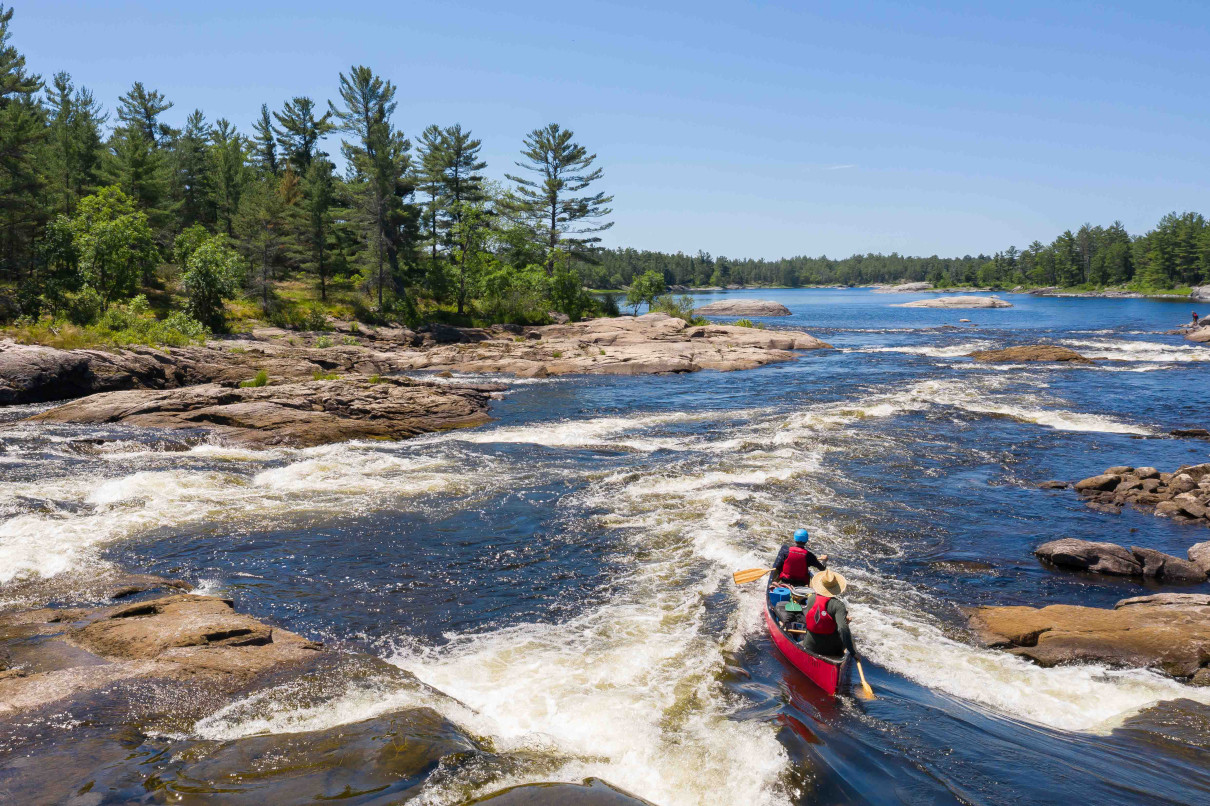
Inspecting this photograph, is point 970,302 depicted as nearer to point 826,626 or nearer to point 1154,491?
point 1154,491

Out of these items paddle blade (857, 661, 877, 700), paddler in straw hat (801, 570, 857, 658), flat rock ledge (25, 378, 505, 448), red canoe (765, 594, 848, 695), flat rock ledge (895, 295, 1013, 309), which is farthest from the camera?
flat rock ledge (895, 295, 1013, 309)

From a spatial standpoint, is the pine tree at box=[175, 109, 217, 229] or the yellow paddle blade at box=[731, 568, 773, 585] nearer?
the yellow paddle blade at box=[731, 568, 773, 585]

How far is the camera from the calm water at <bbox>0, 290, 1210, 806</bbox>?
8352 mm

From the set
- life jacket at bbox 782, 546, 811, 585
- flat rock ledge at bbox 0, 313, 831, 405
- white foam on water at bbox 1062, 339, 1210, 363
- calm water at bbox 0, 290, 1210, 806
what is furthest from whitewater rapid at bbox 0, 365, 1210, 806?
white foam on water at bbox 1062, 339, 1210, 363

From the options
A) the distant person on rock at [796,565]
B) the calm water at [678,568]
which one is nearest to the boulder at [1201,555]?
the calm water at [678,568]

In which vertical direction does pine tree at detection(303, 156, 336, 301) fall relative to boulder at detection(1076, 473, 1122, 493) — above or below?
above

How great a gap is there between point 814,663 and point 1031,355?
45.5m

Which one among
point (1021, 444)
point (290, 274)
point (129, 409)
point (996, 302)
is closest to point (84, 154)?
point (290, 274)

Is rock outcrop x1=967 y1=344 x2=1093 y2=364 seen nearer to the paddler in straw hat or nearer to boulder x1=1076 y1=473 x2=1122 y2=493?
boulder x1=1076 y1=473 x2=1122 y2=493

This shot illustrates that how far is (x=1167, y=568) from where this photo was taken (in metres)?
13.5

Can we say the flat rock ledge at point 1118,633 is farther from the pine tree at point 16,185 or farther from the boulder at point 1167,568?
the pine tree at point 16,185

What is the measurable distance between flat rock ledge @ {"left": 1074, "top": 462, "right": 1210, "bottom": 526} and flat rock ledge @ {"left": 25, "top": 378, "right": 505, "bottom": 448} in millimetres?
20688

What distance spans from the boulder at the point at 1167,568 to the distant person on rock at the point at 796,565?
7.06m

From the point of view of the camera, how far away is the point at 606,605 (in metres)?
12.6
